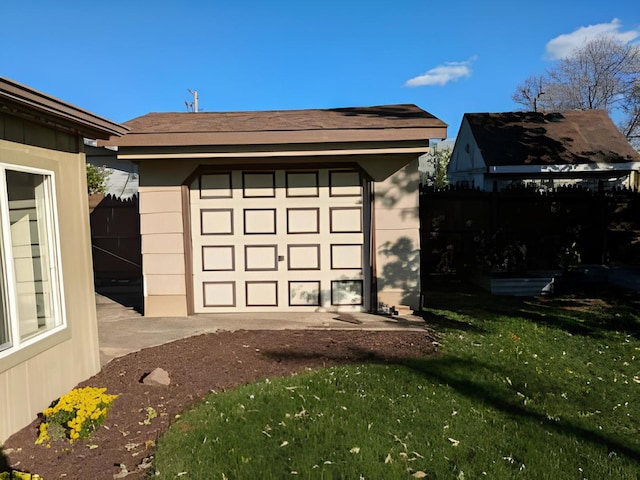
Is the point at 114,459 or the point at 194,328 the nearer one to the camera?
the point at 114,459

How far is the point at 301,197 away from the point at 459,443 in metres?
5.17

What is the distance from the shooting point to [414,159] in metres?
7.87

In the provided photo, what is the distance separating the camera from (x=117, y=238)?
40.7 feet

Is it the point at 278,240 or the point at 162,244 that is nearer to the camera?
the point at 162,244

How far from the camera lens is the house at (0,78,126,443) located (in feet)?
13.3

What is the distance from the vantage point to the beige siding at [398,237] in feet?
26.0

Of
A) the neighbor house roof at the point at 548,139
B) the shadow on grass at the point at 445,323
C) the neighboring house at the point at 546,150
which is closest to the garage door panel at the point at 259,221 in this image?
the shadow on grass at the point at 445,323

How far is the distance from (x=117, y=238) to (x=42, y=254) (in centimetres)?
799

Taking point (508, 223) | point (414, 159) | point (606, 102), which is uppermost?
point (606, 102)

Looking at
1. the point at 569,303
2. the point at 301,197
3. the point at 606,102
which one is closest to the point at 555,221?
the point at 569,303

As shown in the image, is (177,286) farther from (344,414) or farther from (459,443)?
(459,443)

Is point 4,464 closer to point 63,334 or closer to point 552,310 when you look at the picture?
point 63,334

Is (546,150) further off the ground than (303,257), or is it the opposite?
(546,150)

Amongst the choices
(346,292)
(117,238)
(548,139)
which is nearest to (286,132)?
(346,292)
